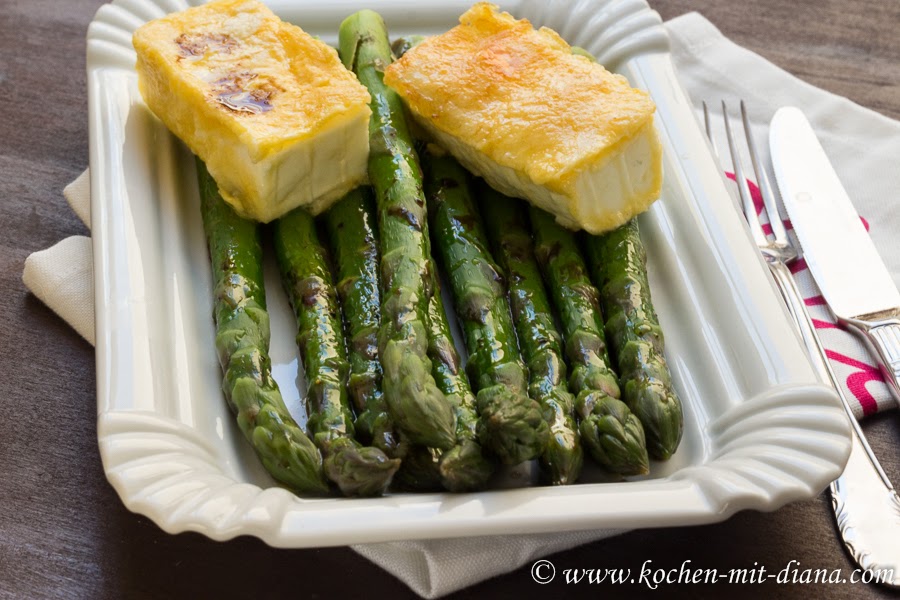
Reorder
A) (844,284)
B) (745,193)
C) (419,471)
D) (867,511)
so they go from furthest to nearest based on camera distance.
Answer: (745,193) < (844,284) < (867,511) < (419,471)

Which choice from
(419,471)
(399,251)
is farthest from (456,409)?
(399,251)

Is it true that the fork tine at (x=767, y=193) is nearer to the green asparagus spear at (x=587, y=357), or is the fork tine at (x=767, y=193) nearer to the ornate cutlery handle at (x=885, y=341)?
the ornate cutlery handle at (x=885, y=341)

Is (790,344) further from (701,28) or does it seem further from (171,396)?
(701,28)

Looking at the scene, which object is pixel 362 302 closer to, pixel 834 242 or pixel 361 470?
pixel 361 470

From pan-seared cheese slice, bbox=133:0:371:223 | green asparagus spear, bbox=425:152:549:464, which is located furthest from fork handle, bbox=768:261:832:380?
pan-seared cheese slice, bbox=133:0:371:223

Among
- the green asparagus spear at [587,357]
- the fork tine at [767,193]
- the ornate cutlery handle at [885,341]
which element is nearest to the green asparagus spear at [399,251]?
the green asparagus spear at [587,357]

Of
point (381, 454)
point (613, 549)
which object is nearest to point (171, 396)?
point (381, 454)

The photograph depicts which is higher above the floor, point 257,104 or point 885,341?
point 257,104
